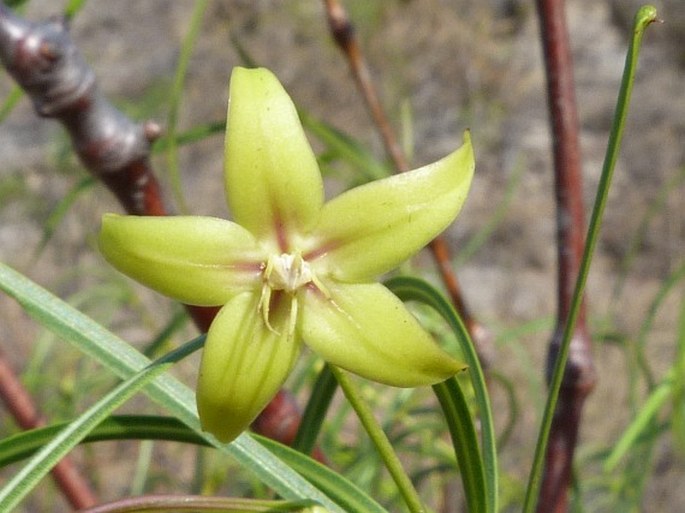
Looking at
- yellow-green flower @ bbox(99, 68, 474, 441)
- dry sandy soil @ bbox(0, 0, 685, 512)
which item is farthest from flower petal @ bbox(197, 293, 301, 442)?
dry sandy soil @ bbox(0, 0, 685, 512)

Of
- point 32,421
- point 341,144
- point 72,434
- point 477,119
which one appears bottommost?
point 72,434

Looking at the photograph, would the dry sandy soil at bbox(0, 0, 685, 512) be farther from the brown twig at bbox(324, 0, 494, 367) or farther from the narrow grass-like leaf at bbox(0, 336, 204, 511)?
the narrow grass-like leaf at bbox(0, 336, 204, 511)

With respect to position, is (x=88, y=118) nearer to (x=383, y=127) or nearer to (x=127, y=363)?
(x=127, y=363)

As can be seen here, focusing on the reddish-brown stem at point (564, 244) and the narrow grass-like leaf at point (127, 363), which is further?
the reddish-brown stem at point (564, 244)

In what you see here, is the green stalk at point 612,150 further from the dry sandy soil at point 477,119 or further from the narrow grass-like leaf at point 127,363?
the dry sandy soil at point 477,119

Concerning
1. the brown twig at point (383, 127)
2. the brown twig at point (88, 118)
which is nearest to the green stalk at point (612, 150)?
the brown twig at point (88, 118)

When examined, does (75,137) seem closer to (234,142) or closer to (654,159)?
(234,142)

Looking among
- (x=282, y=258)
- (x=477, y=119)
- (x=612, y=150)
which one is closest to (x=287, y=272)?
(x=282, y=258)
